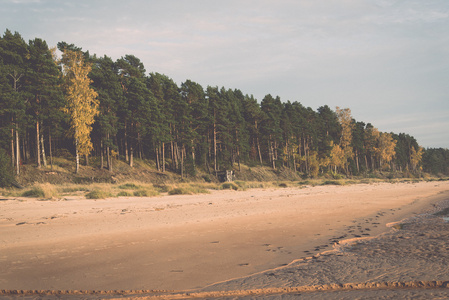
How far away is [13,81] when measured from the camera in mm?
29016

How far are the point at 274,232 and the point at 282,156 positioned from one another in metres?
52.9

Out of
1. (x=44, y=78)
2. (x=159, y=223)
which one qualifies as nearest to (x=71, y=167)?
(x=44, y=78)

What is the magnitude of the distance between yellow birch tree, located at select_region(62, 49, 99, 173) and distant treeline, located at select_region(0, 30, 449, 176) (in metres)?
0.14

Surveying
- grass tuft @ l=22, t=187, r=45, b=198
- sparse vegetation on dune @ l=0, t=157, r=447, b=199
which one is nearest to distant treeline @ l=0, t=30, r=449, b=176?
sparse vegetation on dune @ l=0, t=157, r=447, b=199

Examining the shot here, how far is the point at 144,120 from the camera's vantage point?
37344 millimetres

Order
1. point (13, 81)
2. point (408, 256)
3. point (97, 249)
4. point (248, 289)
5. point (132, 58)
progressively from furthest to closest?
point (132, 58), point (13, 81), point (97, 249), point (408, 256), point (248, 289)

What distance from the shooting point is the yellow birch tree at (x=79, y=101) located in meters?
30.2

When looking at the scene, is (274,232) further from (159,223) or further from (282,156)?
(282,156)

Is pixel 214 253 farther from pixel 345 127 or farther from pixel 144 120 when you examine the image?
pixel 345 127

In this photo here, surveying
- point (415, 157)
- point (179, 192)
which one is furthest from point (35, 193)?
point (415, 157)

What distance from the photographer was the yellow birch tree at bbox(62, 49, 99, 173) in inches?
1189

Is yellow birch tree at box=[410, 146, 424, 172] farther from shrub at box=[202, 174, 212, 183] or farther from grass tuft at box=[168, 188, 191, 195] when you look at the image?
grass tuft at box=[168, 188, 191, 195]

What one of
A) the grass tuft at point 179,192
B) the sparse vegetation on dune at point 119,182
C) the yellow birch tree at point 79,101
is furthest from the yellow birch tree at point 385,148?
the grass tuft at point 179,192

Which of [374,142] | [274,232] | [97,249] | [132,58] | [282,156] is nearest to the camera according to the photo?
[97,249]
